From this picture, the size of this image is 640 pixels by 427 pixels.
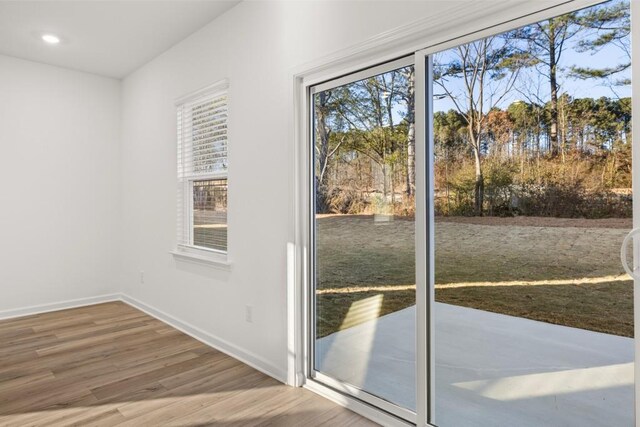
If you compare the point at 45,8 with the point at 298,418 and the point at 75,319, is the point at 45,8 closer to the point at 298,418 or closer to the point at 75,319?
the point at 75,319

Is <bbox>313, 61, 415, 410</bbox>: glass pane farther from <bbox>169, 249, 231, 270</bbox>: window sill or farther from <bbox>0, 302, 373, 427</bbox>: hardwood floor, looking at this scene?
<bbox>169, 249, 231, 270</bbox>: window sill

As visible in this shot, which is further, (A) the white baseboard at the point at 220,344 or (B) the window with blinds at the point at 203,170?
(B) the window with blinds at the point at 203,170

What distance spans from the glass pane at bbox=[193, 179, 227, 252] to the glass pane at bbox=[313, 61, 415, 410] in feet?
3.54

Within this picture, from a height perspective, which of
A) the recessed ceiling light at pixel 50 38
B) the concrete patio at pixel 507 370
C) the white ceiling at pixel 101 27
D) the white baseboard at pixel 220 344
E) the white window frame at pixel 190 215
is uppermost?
the recessed ceiling light at pixel 50 38

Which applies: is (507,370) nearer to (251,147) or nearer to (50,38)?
(251,147)

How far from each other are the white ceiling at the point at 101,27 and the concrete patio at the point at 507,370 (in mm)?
2656

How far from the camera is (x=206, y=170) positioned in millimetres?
3535

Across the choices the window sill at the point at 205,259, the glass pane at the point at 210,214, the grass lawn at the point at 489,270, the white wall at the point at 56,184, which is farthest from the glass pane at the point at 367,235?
the white wall at the point at 56,184

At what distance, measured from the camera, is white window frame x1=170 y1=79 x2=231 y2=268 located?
3336 millimetres

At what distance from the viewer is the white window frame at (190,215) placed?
3.34 m

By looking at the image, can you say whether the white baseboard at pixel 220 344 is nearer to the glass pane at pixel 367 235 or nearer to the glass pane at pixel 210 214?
the glass pane at pixel 367 235

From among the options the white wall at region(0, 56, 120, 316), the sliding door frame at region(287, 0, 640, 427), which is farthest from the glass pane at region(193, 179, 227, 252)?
the white wall at region(0, 56, 120, 316)

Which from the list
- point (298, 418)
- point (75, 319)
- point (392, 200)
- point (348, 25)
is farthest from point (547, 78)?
point (75, 319)

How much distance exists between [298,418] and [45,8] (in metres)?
3.42
